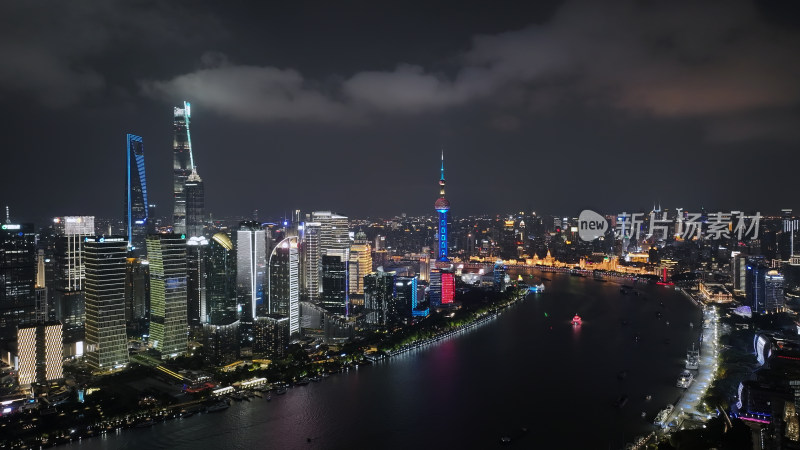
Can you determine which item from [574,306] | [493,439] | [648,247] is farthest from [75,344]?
[648,247]

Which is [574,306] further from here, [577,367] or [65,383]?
[65,383]

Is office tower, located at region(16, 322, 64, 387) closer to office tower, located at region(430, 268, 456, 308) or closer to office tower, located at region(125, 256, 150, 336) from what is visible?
office tower, located at region(125, 256, 150, 336)

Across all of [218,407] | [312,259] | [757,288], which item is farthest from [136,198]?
[757,288]

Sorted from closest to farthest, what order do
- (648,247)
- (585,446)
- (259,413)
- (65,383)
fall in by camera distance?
1. (585,446)
2. (259,413)
3. (65,383)
4. (648,247)

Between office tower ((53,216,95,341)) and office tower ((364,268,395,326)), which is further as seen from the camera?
office tower ((364,268,395,326))

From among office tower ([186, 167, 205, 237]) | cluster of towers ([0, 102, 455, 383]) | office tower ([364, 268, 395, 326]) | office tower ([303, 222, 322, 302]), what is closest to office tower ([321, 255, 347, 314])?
cluster of towers ([0, 102, 455, 383])
